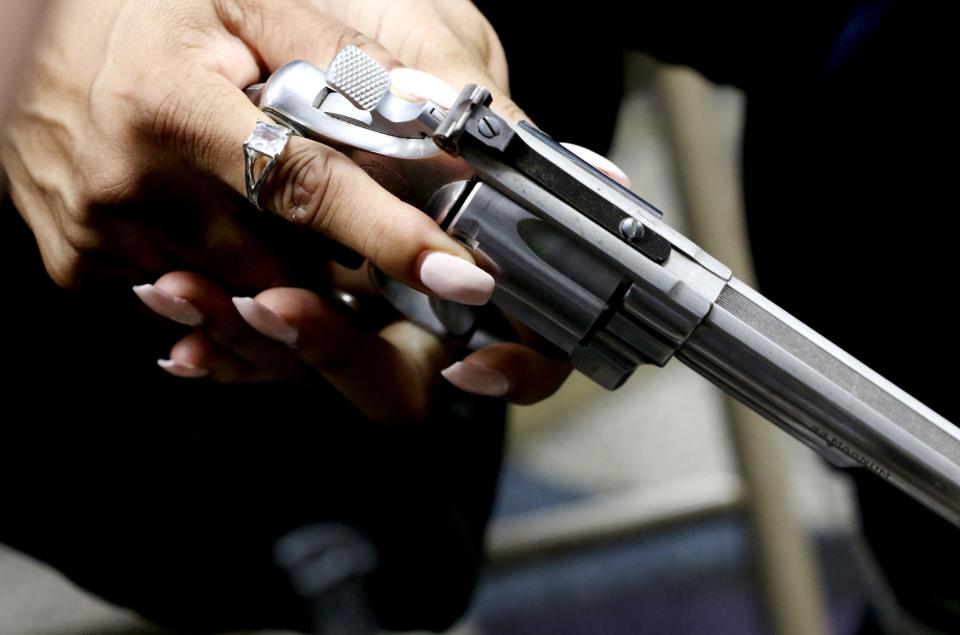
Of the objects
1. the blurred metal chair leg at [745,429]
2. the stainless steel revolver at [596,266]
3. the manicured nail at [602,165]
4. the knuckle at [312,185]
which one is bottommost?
the blurred metal chair leg at [745,429]

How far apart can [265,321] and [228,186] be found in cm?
7

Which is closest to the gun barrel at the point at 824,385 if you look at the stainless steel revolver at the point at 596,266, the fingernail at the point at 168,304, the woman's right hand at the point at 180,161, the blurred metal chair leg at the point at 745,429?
the stainless steel revolver at the point at 596,266

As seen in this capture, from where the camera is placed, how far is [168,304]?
471mm

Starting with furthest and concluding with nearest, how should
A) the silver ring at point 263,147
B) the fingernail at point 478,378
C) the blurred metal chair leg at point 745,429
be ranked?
the blurred metal chair leg at point 745,429, the fingernail at point 478,378, the silver ring at point 263,147

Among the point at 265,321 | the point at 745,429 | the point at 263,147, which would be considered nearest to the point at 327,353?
the point at 265,321

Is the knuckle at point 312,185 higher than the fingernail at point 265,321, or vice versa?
the knuckle at point 312,185

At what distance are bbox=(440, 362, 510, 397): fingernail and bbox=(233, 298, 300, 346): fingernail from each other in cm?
8

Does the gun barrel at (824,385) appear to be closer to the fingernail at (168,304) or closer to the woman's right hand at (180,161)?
the woman's right hand at (180,161)

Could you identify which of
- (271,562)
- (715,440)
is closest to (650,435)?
(715,440)

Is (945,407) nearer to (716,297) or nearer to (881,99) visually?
(881,99)

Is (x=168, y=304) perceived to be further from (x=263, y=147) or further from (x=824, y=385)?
(x=824, y=385)

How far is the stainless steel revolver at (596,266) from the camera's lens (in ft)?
1.21

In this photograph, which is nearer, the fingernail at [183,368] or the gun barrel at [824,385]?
the gun barrel at [824,385]

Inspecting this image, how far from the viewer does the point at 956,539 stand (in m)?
0.70
